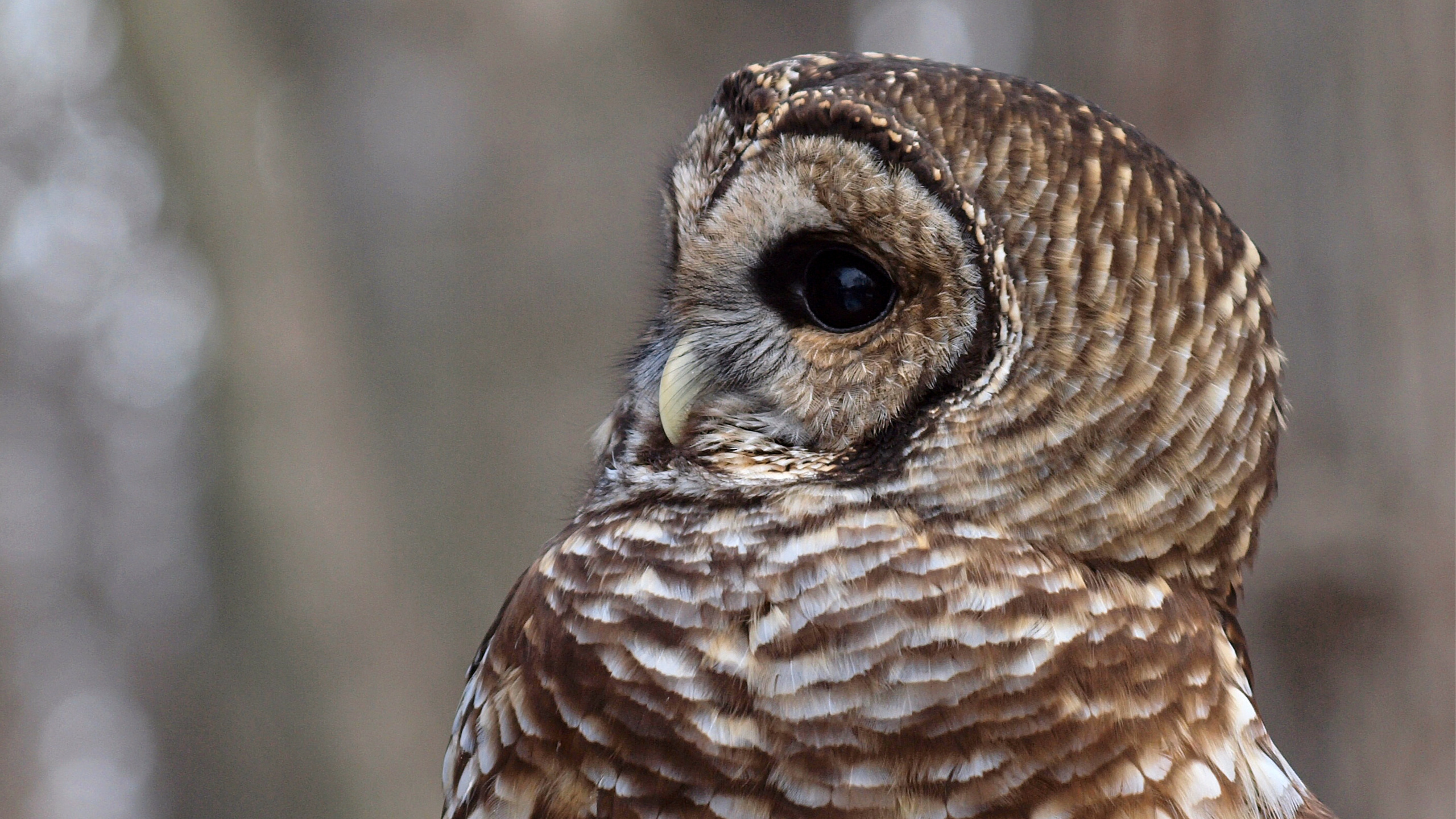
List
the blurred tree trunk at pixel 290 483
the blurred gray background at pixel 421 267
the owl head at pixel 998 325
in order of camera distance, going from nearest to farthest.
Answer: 1. the owl head at pixel 998 325
2. the blurred gray background at pixel 421 267
3. the blurred tree trunk at pixel 290 483

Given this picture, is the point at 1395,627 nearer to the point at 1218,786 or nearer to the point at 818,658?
the point at 1218,786

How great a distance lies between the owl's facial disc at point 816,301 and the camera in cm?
141

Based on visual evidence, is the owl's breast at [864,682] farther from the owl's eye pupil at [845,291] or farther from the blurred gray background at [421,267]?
the blurred gray background at [421,267]

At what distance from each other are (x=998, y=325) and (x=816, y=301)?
0.86 feet

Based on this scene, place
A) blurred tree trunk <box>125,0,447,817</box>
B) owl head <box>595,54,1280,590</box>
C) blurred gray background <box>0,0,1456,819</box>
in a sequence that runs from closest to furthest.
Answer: owl head <box>595,54,1280,590</box> → blurred gray background <box>0,0,1456,819</box> → blurred tree trunk <box>125,0,447,817</box>

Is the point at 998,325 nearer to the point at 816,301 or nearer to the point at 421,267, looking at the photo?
the point at 816,301

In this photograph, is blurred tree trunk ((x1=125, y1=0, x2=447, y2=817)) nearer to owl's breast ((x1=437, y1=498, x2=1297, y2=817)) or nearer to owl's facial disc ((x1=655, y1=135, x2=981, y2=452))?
owl's facial disc ((x1=655, y1=135, x2=981, y2=452))

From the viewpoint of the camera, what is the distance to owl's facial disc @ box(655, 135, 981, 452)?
1.41 metres

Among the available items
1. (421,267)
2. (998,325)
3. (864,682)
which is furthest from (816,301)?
(421,267)

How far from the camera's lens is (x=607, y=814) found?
132 cm

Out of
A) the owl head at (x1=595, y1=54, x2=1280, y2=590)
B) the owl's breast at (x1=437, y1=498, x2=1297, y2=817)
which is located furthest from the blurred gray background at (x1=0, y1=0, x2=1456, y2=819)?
the owl's breast at (x1=437, y1=498, x2=1297, y2=817)

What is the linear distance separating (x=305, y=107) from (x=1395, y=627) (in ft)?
13.3

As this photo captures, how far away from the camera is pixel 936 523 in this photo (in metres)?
1.38

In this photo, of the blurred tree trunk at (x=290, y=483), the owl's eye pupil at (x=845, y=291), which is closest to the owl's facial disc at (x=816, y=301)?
the owl's eye pupil at (x=845, y=291)
